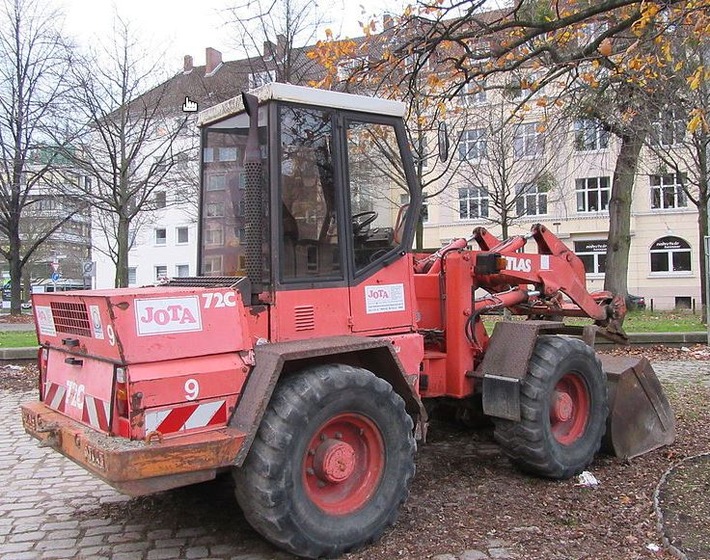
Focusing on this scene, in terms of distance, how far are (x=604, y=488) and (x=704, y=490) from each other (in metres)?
0.68

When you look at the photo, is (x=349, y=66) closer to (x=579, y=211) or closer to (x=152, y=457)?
(x=152, y=457)

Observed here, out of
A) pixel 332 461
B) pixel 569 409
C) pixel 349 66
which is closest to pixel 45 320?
pixel 332 461

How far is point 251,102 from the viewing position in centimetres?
424

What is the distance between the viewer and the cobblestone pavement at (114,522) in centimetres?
416

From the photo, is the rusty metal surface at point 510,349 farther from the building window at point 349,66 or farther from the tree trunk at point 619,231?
Answer: the tree trunk at point 619,231

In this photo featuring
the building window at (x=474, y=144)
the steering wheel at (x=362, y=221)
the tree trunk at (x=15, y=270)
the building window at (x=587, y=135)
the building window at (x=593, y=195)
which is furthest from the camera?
the building window at (x=593, y=195)

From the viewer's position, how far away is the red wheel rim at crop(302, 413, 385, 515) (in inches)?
160

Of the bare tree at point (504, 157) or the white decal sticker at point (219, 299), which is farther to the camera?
the bare tree at point (504, 157)

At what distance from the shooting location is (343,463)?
412 centimetres

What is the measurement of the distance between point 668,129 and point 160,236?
38695 millimetres

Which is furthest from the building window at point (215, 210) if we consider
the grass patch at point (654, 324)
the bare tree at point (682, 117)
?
the grass patch at point (654, 324)

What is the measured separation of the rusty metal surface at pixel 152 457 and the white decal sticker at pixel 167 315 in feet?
1.95

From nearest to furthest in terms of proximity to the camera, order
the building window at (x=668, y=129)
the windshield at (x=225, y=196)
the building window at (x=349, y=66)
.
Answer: the windshield at (x=225, y=196), the building window at (x=349, y=66), the building window at (x=668, y=129)

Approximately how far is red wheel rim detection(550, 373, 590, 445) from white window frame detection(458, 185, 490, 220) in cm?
2621
